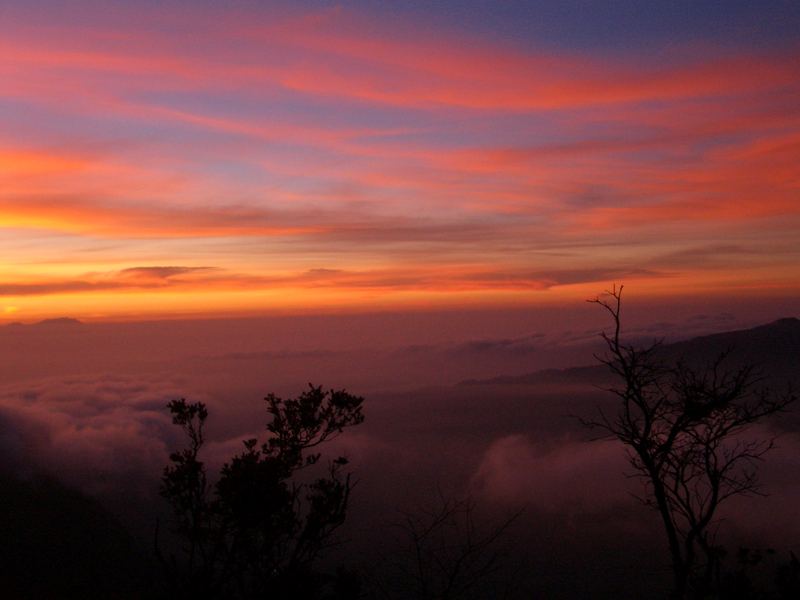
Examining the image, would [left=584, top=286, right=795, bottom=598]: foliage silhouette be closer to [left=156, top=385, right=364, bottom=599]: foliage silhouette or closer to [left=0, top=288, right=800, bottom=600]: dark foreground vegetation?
[left=0, top=288, right=800, bottom=600]: dark foreground vegetation

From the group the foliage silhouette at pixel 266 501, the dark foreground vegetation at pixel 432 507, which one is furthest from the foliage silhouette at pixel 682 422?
the foliage silhouette at pixel 266 501

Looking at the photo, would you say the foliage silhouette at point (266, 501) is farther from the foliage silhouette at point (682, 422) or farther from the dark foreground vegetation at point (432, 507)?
the foliage silhouette at point (682, 422)

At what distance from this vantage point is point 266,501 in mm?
13766

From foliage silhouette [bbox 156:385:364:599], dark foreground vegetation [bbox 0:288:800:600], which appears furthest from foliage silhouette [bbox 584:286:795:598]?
foliage silhouette [bbox 156:385:364:599]

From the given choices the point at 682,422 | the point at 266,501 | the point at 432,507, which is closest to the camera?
the point at 682,422

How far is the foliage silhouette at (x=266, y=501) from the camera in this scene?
536 inches

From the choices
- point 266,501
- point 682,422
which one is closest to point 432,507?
point 266,501

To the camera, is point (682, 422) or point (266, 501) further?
point (266, 501)

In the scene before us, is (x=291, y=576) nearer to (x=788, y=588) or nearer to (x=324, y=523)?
(x=324, y=523)

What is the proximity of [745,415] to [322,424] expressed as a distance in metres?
8.98

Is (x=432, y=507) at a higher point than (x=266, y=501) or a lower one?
lower

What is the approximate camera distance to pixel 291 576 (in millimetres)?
12234

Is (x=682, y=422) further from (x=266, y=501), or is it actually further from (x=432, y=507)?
(x=266, y=501)

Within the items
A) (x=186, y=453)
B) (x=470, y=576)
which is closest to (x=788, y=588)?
(x=470, y=576)
